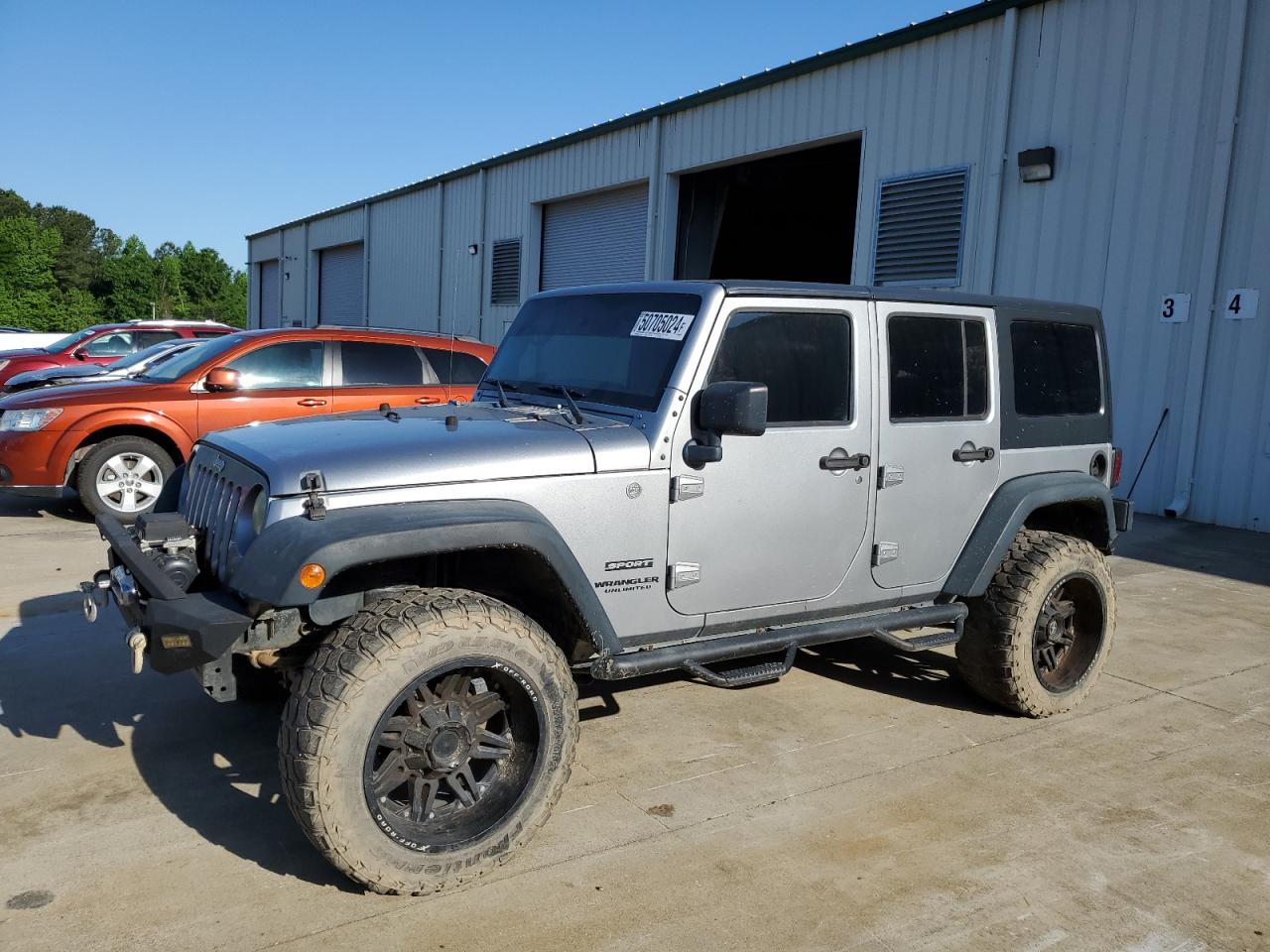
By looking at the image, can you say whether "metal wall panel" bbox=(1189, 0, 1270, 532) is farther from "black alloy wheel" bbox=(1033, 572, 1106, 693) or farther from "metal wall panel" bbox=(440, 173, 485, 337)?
"metal wall panel" bbox=(440, 173, 485, 337)

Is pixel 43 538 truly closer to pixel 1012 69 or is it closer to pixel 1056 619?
pixel 1056 619

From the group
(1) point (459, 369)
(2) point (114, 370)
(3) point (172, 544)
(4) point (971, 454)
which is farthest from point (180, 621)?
(2) point (114, 370)

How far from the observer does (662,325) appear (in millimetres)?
3838

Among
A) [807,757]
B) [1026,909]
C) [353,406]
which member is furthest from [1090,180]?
[1026,909]

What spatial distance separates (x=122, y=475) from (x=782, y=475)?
666 cm

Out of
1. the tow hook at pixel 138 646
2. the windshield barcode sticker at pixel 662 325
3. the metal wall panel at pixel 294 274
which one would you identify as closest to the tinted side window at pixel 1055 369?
the windshield barcode sticker at pixel 662 325

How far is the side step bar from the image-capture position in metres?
3.53

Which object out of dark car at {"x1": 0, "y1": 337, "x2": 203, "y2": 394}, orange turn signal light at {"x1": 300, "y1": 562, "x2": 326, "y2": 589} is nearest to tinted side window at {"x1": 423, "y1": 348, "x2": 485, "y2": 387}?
dark car at {"x1": 0, "y1": 337, "x2": 203, "y2": 394}

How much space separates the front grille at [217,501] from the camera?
325 centimetres

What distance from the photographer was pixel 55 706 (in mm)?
4414

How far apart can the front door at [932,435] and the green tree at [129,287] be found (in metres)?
90.1

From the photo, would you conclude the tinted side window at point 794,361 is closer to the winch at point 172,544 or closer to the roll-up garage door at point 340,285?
the winch at point 172,544

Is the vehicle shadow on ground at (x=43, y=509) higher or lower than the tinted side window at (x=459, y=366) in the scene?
lower

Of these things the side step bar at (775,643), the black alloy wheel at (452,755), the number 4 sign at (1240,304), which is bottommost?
the black alloy wheel at (452,755)
